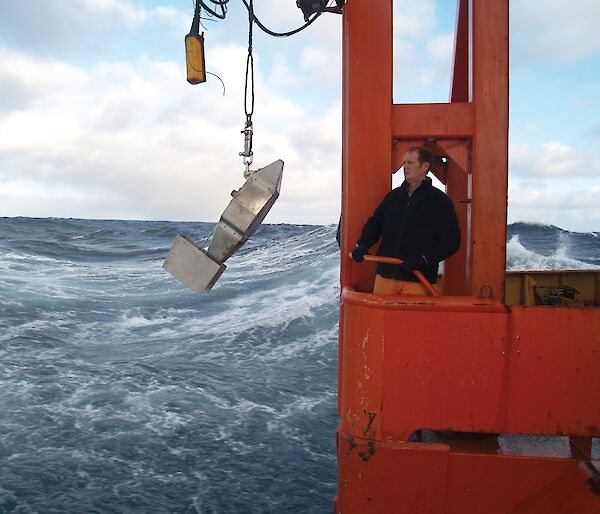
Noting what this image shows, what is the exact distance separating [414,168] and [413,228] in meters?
0.33

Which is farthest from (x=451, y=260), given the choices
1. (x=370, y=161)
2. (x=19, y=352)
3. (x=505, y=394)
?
(x=19, y=352)

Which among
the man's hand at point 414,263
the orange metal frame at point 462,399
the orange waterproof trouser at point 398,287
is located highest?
the man's hand at point 414,263

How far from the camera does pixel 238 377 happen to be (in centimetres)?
784

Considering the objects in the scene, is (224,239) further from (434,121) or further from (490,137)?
(490,137)

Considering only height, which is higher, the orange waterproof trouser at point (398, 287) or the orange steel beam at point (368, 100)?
the orange steel beam at point (368, 100)

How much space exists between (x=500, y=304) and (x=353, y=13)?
1.86 metres

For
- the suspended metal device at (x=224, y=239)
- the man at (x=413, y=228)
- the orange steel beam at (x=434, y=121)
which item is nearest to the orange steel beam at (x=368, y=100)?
the orange steel beam at (x=434, y=121)

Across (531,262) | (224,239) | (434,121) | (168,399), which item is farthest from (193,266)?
(531,262)

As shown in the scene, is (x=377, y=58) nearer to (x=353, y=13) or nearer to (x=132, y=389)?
(x=353, y=13)

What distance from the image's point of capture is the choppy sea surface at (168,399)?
184 inches

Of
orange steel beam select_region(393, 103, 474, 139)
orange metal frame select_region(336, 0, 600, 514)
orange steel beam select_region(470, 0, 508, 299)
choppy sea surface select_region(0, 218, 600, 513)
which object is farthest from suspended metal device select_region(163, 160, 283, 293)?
choppy sea surface select_region(0, 218, 600, 513)

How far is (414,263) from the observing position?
2895mm

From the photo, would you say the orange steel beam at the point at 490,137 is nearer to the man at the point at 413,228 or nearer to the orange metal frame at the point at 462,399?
the man at the point at 413,228

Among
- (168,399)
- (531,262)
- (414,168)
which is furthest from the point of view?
(531,262)
